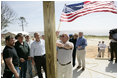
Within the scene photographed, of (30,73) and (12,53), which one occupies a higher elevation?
(12,53)

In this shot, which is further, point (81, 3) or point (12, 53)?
point (81, 3)

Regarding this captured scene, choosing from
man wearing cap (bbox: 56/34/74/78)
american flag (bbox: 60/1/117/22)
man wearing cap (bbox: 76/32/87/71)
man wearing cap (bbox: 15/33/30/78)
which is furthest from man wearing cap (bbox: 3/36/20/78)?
man wearing cap (bbox: 76/32/87/71)

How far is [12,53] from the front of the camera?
2.22 meters

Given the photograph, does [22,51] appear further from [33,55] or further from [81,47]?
[81,47]

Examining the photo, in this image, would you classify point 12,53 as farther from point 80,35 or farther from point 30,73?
point 80,35

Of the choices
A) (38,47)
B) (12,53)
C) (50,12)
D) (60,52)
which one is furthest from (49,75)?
(38,47)

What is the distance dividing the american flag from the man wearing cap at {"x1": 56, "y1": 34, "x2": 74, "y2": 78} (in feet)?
4.51

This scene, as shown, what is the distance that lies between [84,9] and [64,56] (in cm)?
174

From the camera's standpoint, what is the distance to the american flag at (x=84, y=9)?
3.35 metres

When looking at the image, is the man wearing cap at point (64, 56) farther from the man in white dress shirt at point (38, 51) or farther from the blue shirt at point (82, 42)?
the blue shirt at point (82, 42)

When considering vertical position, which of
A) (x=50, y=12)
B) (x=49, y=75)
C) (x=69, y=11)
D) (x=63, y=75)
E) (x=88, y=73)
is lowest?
(x=88, y=73)

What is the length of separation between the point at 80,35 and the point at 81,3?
112cm

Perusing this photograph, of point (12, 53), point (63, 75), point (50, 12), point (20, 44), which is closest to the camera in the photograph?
point (50, 12)

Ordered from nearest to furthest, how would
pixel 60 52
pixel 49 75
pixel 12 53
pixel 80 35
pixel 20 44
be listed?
1. pixel 49 75
2. pixel 12 53
3. pixel 60 52
4. pixel 20 44
5. pixel 80 35
